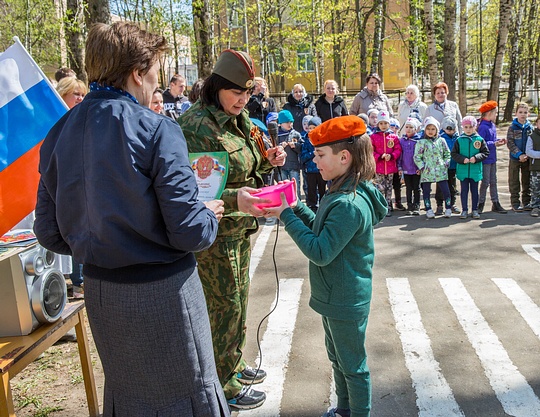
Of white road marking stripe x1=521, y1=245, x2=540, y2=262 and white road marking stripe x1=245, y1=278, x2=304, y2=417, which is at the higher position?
white road marking stripe x1=245, y1=278, x2=304, y2=417

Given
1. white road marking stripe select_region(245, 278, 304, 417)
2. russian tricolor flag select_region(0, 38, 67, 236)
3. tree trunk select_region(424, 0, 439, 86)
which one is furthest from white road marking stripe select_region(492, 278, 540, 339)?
tree trunk select_region(424, 0, 439, 86)

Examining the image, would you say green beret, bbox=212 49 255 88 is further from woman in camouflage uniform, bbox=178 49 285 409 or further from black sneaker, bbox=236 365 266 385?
black sneaker, bbox=236 365 266 385

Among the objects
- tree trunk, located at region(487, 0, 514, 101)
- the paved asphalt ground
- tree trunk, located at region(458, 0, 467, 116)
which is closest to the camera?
the paved asphalt ground

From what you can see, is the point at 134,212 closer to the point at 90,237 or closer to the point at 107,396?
the point at 90,237

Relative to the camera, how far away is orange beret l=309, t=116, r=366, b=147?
3008 millimetres

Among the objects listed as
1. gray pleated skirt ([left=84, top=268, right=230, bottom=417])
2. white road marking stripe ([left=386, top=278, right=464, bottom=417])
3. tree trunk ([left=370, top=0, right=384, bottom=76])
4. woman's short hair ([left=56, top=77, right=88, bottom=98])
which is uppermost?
tree trunk ([left=370, top=0, right=384, bottom=76])

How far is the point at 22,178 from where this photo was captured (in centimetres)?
349

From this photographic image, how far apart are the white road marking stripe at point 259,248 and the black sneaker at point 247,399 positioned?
285 cm

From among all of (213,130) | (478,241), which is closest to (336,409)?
(213,130)

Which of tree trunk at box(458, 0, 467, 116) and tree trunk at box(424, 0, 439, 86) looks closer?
tree trunk at box(424, 0, 439, 86)

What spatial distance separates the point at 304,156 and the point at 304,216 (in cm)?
694

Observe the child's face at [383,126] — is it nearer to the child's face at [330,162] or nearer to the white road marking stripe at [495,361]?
the white road marking stripe at [495,361]

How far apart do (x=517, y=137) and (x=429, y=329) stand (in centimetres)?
602

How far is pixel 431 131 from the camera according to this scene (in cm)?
941
